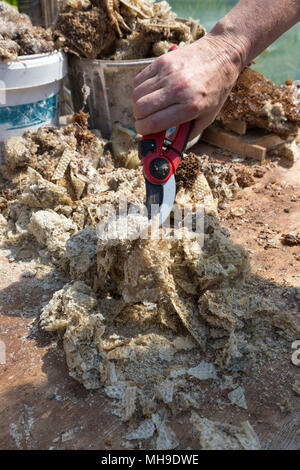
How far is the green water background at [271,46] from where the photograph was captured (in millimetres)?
5055

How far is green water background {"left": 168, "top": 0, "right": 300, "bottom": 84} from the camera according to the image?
5.05 meters

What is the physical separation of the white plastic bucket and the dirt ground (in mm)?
1538

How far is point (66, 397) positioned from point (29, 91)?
8.81ft

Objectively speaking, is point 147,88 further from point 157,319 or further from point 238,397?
point 238,397

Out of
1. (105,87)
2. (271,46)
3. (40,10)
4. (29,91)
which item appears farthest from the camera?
(40,10)

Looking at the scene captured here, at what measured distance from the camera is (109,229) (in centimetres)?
214

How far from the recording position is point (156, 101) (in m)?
1.79

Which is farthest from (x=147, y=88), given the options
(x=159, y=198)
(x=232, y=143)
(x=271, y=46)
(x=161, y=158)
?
(x=271, y=46)

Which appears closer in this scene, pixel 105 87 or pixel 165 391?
pixel 165 391

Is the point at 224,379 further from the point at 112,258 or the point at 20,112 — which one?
the point at 20,112

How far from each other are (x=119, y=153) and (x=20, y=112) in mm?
908

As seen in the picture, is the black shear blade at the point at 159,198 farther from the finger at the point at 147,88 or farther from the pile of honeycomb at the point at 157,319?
the finger at the point at 147,88

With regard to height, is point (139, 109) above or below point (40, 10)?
above

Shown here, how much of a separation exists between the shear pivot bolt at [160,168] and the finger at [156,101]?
0.85 ft
